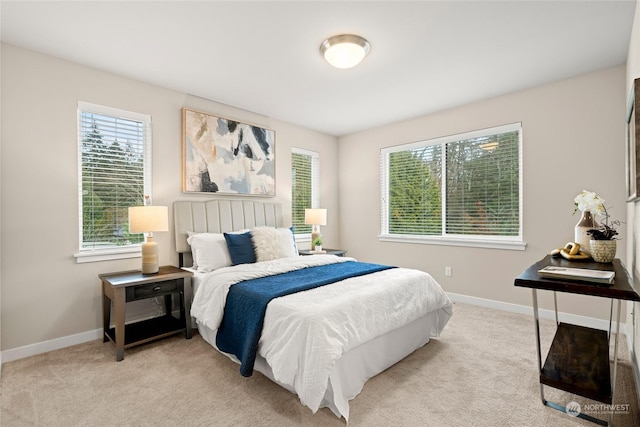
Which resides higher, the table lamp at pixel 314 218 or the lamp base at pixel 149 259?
the table lamp at pixel 314 218

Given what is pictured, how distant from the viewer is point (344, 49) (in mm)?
2490

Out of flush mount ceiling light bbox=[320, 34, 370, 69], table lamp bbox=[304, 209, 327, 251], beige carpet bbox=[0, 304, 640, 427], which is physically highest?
flush mount ceiling light bbox=[320, 34, 370, 69]

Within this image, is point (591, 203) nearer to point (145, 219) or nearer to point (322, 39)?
point (322, 39)

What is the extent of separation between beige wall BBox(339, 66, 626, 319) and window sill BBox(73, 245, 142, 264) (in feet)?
11.4

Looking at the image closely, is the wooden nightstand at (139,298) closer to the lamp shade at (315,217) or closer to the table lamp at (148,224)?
the table lamp at (148,224)

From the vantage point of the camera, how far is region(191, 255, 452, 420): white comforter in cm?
173

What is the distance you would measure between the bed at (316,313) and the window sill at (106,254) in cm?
41

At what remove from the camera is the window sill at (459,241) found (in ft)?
11.8

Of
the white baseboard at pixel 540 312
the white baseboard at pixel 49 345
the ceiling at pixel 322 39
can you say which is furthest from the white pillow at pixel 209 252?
the white baseboard at pixel 540 312

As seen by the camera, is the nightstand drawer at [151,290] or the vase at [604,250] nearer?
the vase at [604,250]

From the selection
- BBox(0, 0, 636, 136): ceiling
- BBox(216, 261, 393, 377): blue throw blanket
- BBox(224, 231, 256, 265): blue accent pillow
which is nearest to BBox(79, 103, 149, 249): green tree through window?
BBox(0, 0, 636, 136): ceiling

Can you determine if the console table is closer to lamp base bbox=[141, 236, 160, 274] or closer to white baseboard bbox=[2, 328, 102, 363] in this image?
lamp base bbox=[141, 236, 160, 274]

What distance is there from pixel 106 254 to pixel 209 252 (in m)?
0.94

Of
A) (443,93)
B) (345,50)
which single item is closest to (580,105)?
(443,93)
